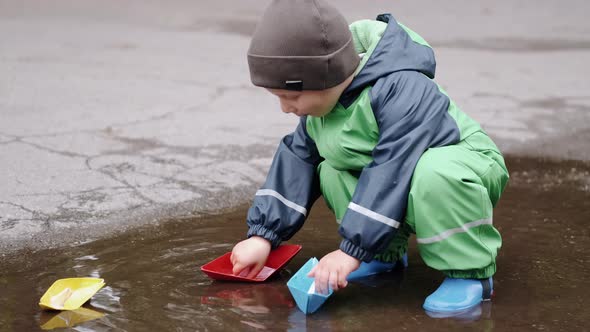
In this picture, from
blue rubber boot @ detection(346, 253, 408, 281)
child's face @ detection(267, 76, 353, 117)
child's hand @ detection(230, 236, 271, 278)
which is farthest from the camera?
blue rubber boot @ detection(346, 253, 408, 281)

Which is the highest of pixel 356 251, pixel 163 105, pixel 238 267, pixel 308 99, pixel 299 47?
pixel 299 47

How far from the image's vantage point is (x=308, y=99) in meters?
2.12

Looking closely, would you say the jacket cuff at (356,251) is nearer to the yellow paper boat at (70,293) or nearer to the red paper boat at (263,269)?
the red paper boat at (263,269)

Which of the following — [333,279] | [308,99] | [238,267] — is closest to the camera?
[333,279]

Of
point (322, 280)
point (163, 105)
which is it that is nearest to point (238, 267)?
point (322, 280)

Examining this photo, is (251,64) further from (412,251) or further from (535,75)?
(535,75)

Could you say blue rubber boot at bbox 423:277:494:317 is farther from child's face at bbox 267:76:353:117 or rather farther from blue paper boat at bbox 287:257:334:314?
child's face at bbox 267:76:353:117

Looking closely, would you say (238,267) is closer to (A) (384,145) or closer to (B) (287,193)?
(B) (287,193)

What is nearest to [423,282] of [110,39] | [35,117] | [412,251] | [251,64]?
[412,251]

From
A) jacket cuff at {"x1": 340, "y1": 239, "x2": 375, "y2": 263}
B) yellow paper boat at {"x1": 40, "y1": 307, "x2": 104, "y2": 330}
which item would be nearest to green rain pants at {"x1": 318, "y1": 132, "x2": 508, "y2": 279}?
jacket cuff at {"x1": 340, "y1": 239, "x2": 375, "y2": 263}

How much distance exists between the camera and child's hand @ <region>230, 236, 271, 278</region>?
7.46ft

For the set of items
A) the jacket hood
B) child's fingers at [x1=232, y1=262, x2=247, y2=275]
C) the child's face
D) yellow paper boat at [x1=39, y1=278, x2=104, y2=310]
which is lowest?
child's fingers at [x1=232, y1=262, x2=247, y2=275]

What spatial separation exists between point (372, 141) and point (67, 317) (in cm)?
85

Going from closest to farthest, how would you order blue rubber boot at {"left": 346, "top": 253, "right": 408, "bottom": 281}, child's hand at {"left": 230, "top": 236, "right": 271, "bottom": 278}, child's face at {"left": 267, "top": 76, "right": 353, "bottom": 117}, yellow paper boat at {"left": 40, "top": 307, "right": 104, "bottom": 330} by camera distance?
yellow paper boat at {"left": 40, "top": 307, "right": 104, "bottom": 330}
child's face at {"left": 267, "top": 76, "right": 353, "bottom": 117}
child's hand at {"left": 230, "top": 236, "right": 271, "bottom": 278}
blue rubber boot at {"left": 346, "top": 253, "right": 408, "bottom": 281}
